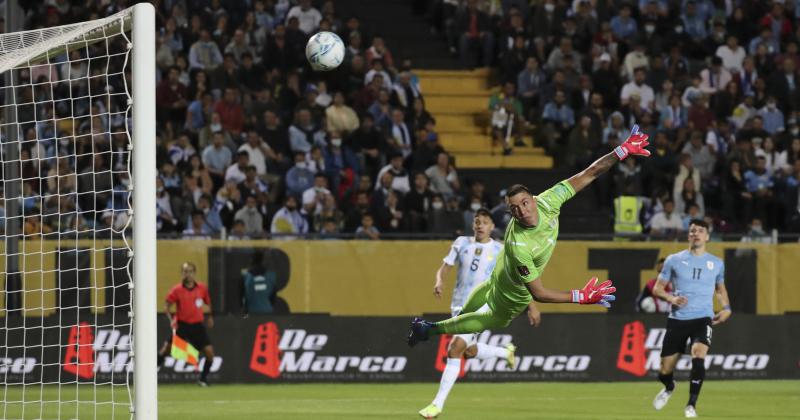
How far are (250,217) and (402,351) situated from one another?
319 cm

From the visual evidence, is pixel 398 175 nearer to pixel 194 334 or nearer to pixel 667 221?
pixel 667 221

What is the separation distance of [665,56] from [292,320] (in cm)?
1093

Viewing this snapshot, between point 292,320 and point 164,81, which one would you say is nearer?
point 292,320

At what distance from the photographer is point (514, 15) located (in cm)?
2784

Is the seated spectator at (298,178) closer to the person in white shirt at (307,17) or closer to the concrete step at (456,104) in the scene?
the person in white shirt at (307,17)

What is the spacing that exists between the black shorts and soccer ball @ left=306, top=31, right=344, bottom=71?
708 cm

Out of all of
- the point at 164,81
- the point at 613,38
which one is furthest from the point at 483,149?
the point at 164,81

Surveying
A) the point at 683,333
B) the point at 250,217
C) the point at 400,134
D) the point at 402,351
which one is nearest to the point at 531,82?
the point at 400,134

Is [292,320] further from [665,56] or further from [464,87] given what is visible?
[665,56]

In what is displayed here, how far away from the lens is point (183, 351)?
19891mm

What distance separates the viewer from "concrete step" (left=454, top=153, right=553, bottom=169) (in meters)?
26.3

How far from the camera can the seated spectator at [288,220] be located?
22609 millimetres

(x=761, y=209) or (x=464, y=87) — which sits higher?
(x=464, y=87)

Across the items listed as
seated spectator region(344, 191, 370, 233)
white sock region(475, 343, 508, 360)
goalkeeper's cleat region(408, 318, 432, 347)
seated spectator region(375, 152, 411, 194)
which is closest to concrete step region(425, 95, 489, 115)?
seated spectator region(375, 152, 411, 194)
